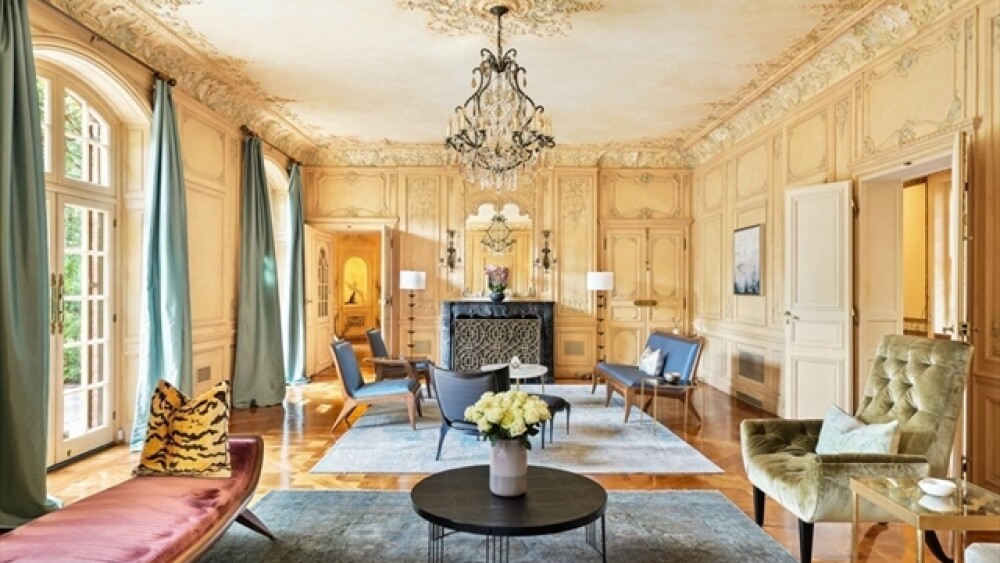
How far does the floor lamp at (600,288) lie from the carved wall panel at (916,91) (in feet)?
12.3

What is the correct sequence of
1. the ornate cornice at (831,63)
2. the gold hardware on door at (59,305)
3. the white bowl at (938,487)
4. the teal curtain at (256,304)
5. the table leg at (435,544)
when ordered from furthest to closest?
the teal curtain at (256,304)
the gold hardware on door at (59,305)
the ornate cornice at (831,63)
the table leg at (435,544)
the white bowl at (938,487)

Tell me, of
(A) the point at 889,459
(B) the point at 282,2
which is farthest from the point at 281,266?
(A) the point at 889,459

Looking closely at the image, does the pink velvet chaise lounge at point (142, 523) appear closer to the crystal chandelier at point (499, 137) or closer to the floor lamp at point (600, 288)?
the crystal chandelier at point (499, 137)

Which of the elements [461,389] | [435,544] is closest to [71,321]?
[461,389]

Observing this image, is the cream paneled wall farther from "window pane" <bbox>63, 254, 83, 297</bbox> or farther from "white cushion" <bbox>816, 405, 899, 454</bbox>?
"window pane" <bbox>63, 254, 83, 297</bbox>

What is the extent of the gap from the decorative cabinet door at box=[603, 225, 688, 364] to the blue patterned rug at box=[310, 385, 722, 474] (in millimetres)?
2802

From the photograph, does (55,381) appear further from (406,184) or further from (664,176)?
(664,176)

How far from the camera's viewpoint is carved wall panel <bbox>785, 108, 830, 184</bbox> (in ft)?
17.5

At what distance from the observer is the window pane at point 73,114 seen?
4.36 m

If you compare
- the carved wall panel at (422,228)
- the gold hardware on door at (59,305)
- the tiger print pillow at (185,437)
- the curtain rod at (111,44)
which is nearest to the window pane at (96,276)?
the gold hardware on door at (59,305)

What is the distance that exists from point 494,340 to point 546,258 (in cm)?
145

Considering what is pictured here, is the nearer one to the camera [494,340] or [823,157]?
[823,157]

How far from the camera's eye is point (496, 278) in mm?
8508

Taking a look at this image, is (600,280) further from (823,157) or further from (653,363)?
(823,157)
